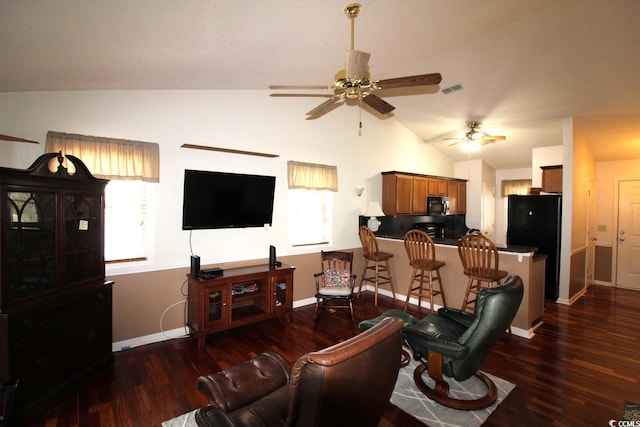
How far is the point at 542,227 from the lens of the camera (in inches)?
184

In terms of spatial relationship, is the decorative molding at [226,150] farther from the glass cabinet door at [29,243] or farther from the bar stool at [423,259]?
the bar stool at [423,259]

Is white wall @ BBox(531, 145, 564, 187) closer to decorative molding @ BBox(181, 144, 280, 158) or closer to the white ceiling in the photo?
the white ceiling

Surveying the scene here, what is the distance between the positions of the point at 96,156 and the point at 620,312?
6.84 m

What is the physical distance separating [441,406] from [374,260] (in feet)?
7.90

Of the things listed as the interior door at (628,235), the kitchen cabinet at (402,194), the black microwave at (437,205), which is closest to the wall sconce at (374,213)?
the kitchen cabinet at (402,194)

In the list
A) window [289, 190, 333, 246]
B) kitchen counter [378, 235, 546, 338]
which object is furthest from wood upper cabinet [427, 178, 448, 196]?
window [289, 190, 333, 246]

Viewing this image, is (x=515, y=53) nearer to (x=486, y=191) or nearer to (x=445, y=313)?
(x=445, y=313)

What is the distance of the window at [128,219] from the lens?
9.65ft

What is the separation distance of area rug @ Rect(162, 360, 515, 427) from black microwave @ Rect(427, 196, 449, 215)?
3.80 m

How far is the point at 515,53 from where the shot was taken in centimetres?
318

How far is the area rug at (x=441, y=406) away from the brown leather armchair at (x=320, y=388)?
1.00m

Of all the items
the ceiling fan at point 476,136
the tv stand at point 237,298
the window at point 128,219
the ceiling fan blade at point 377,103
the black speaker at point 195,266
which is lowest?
the tv stand at point 237,298

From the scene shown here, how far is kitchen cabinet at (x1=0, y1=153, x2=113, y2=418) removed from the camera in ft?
6.31

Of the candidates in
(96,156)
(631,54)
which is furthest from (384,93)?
(96,156)
